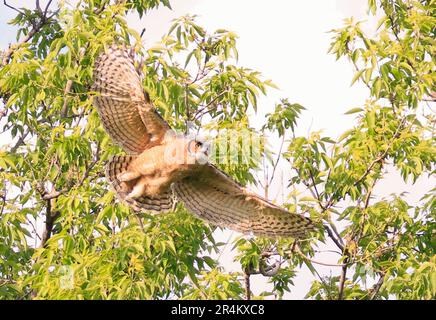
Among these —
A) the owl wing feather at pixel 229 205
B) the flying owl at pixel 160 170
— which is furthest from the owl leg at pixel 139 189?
the owl wing feather at pixel 229 205

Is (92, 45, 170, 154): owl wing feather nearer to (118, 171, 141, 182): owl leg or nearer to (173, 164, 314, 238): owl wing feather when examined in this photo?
(118, 171, 141, 182): owl leg

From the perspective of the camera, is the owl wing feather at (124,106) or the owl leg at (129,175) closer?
the owl wing feather at (124,106)

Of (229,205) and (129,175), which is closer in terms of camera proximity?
(129,175)

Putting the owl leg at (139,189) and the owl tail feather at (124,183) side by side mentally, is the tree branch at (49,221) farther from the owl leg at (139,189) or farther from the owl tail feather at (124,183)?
the owl leg at (139,189)

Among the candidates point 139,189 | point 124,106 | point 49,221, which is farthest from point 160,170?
point 49,221

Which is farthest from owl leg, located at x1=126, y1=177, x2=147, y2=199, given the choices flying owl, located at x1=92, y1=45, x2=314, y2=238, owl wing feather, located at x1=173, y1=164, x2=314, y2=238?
owl wing feather, located at x1=173, y1=164, x2=314, y2=238

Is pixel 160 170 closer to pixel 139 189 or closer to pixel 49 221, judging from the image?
pixel 139 189

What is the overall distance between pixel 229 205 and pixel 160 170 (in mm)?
776

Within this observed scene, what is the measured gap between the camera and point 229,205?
9.96 metres

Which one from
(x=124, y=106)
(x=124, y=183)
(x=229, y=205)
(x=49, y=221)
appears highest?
(x=124, y=106)

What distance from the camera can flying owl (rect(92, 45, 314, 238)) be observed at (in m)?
9.34

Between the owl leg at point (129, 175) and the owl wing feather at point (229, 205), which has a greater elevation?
the owl leg at point (129, 175)

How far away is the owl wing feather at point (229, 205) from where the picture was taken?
31.0 feet
